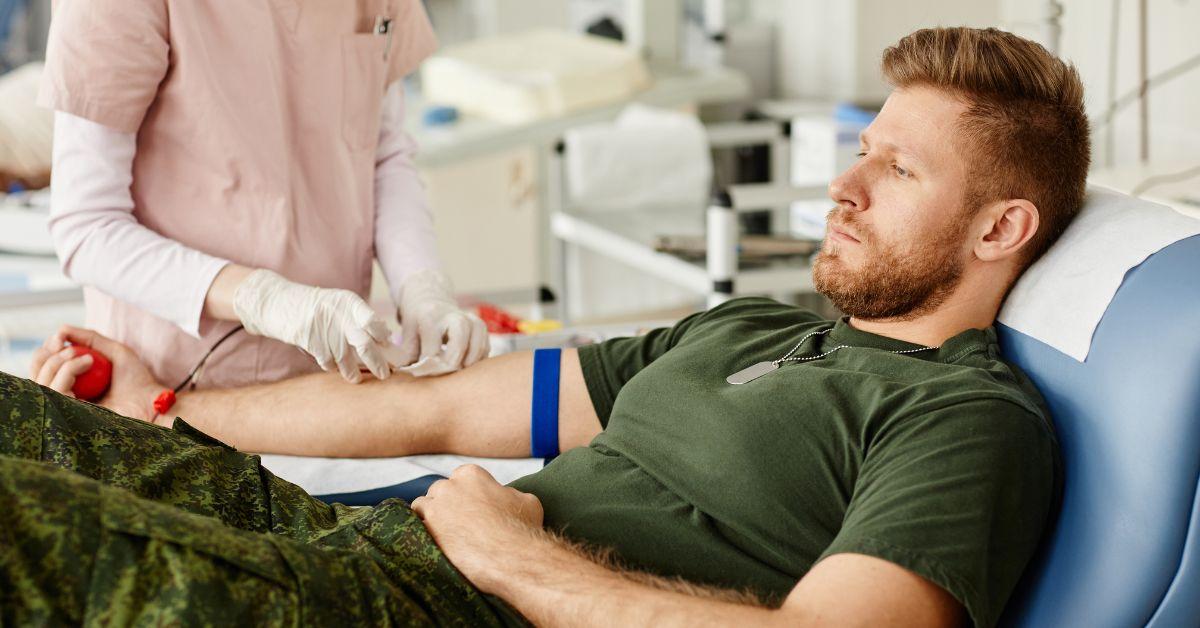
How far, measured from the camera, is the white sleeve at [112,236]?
5.49 ft

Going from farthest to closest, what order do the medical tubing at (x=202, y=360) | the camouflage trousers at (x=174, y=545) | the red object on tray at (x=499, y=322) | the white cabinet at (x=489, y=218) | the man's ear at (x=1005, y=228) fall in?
the white cabinet at (x=489, y=218), the red object on tray at (x=499, y=322), the medical tubing at (x=202, y=360), the man's ear at (x=1005, y=228), the camouflage trousers at (x=174, y=545)

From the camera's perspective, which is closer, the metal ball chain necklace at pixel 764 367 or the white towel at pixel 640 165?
the metal ball chain necklace at pixel 764 367

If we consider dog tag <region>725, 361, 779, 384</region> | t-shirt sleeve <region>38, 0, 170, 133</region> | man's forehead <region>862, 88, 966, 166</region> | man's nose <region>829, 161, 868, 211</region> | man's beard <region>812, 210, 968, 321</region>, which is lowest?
dog tag <region>725, 361, 779, 384</region>

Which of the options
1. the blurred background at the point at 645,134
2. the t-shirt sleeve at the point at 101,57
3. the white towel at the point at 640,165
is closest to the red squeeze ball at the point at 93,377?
the t-shirt sleeve at the point at 101,57

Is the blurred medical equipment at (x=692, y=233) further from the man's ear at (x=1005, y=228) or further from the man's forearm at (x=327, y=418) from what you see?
the man's ear at (x=1005, y=228)

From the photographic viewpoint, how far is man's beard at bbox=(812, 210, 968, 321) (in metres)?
1.51

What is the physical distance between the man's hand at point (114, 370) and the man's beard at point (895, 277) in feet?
3.29

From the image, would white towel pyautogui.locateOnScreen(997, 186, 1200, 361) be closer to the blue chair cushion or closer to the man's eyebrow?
the blue chair cushion

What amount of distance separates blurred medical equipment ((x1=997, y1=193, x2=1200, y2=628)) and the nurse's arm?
26.8 inches

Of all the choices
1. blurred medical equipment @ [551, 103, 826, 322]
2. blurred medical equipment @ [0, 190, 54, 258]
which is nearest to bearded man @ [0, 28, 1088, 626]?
blurred medical equipment @ [551, 103, 826, 322]

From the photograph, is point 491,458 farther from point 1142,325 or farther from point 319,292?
point 1142,325

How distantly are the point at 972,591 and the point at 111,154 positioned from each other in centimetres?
125

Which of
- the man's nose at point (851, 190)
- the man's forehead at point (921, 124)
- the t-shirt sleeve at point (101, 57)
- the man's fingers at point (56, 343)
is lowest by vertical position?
the man's fingers at point (56, 343)

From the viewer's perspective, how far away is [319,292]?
1.70 metres
